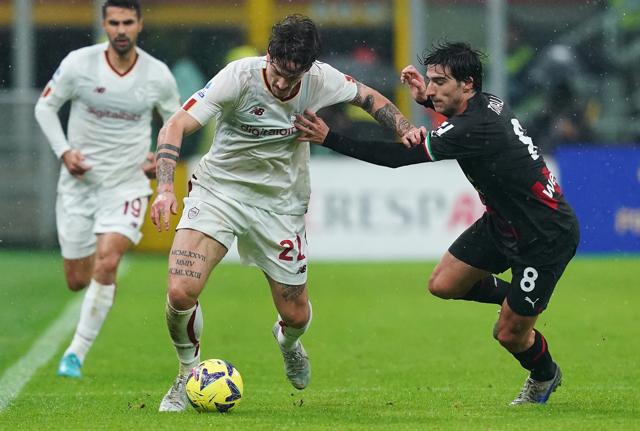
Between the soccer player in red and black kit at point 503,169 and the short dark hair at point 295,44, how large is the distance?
0.41 meters

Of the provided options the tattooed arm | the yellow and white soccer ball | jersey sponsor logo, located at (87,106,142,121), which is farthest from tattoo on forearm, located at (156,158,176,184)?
jersey sponsor logo, located at (87,106,142,121)

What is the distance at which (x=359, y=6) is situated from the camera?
19.8 metres

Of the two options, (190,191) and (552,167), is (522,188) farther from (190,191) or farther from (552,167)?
(552,167)

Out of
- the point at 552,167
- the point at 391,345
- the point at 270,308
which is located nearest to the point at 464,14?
the point at 552,167

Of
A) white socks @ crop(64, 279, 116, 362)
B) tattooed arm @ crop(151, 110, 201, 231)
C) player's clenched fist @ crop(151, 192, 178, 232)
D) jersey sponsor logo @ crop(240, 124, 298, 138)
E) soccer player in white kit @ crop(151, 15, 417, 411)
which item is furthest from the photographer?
white socks @ crop(64, 279, 116, 362)

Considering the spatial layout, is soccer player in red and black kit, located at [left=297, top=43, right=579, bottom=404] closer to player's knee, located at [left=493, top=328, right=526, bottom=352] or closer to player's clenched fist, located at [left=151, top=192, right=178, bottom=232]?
player's knee, located at [left=493, top=328, right=526, bottom=352]

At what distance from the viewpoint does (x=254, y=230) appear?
789 cm

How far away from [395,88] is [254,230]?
11534 mm

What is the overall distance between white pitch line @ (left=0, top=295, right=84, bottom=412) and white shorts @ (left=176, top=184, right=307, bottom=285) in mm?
1533

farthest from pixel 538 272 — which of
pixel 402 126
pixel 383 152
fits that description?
pixel 402 126

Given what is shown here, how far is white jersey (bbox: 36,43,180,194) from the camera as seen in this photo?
990 cm

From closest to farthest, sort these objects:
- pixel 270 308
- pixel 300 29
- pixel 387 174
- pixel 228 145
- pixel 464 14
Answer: pixel 300 29 → pixel 228 145 → pixel 270 308 → pixel 387 174 → pixel 464 14

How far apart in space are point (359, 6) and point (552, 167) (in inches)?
155

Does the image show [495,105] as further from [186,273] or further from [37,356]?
A: [37,356]
